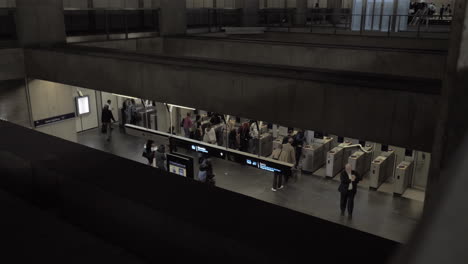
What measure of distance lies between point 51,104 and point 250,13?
49.4ft

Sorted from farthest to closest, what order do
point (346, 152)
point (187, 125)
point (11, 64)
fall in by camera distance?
point (187, 125) < point (346, 152) < point (11, 64)

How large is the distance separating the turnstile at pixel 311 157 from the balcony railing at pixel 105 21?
919cm

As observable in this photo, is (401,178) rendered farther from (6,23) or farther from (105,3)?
(105,3)

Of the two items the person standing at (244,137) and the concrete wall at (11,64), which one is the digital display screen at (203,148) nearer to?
the person standing at (244,137)

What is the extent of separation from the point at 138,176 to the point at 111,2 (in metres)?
21.0

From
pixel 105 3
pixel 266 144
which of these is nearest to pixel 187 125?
pixel 266 144

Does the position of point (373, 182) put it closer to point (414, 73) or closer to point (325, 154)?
point (325, 154)

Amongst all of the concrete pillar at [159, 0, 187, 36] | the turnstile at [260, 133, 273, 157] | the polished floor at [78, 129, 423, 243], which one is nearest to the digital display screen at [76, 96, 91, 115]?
the polished floor at [78, 129, 423, 243]

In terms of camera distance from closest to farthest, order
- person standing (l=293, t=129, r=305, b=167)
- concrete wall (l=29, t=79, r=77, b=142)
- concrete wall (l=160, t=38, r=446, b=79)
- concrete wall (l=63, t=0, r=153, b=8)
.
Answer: concrete wall (l=160, t=38, r=446, b=79) < concrete wall (l=29, t=79, r=77, b=142) < person standing (l=293, t=129, r=305, b=167) < concrete wall (l=63, t=0, r=153, b=8)

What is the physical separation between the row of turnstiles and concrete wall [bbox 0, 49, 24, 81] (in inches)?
376

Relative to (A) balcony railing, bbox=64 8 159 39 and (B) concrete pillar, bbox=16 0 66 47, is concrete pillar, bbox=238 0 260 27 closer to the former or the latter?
(A) balcony railing, bbox=64 8 159 39

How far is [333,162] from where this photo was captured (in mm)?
14258

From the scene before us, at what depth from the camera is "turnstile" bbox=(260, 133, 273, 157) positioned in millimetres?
16672

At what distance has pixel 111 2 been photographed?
22.1m
